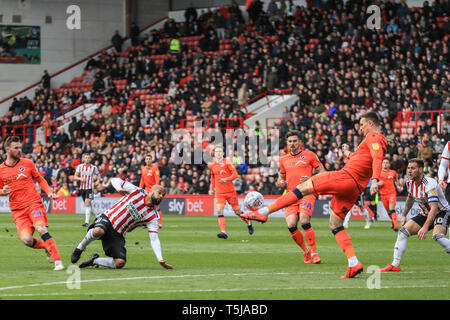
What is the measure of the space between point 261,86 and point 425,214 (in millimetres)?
28686

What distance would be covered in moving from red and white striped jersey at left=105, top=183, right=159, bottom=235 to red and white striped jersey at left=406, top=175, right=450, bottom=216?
4.09 meters

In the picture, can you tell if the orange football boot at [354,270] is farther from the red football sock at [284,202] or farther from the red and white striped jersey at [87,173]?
the red and white striped jersey at [87,173]

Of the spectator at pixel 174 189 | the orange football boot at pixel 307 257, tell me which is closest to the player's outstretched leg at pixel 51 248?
the orange football boot at pixel 307 257

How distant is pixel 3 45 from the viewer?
5019 centimetres

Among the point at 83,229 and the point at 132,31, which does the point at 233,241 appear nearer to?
the point at 83,229

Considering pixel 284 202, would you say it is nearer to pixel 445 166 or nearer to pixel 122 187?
pixel 122 187

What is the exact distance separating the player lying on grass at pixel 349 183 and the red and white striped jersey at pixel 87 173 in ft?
58.0

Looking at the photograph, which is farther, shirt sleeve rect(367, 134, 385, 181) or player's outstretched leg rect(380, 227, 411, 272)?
player's outstretched leg rect(380, 227, 411, 272)

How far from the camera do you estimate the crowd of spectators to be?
3384cm

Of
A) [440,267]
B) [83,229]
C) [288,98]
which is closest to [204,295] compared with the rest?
[440,267]

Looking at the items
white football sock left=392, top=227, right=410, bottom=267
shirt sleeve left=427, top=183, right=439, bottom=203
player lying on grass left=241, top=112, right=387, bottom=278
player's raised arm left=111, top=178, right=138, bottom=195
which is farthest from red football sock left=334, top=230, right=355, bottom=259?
player's raised arm left=111, top=178, right=138, bottom=195

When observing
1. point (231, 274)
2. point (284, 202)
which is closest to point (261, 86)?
point (231, 274)

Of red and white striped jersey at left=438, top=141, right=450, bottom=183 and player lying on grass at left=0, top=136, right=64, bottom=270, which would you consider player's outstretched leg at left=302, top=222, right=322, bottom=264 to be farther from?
player lying on grass at left=0, top=136, right=64, bottom=270

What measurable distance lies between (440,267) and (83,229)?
45.8 feet
